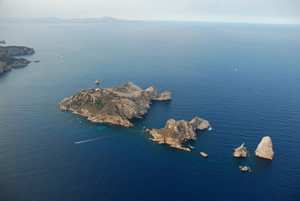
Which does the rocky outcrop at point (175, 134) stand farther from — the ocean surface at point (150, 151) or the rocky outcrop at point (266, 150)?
the rocky outcrop at point (266, 150)

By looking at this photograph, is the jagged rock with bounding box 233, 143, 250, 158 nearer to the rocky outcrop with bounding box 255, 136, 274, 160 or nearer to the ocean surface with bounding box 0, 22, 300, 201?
the ocean surface with bounding box 0, 22, 300, 201

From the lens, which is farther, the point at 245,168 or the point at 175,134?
the point at 175,134

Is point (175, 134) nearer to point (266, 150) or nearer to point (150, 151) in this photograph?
point (150, 151)

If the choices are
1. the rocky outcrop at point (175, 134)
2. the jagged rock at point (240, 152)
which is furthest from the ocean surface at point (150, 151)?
the rocky outcrop at point (175, 134)

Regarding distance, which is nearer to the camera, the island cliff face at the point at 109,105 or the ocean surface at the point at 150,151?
the ocean surface at the point at 150,151

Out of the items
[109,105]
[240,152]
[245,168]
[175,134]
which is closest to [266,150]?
[240,152]

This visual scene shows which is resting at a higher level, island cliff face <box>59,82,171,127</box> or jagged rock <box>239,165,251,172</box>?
island cliff face <box>59,82,171,127</box>

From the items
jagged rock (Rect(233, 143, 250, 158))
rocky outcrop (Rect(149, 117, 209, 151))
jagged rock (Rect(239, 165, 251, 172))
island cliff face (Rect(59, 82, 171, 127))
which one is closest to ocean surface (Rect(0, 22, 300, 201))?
jagged rock (Rect(239, 165, 251, 172))

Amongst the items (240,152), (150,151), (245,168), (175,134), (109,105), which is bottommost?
(150,151)

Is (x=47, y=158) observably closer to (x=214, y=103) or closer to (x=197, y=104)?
(x=197, y=104)
